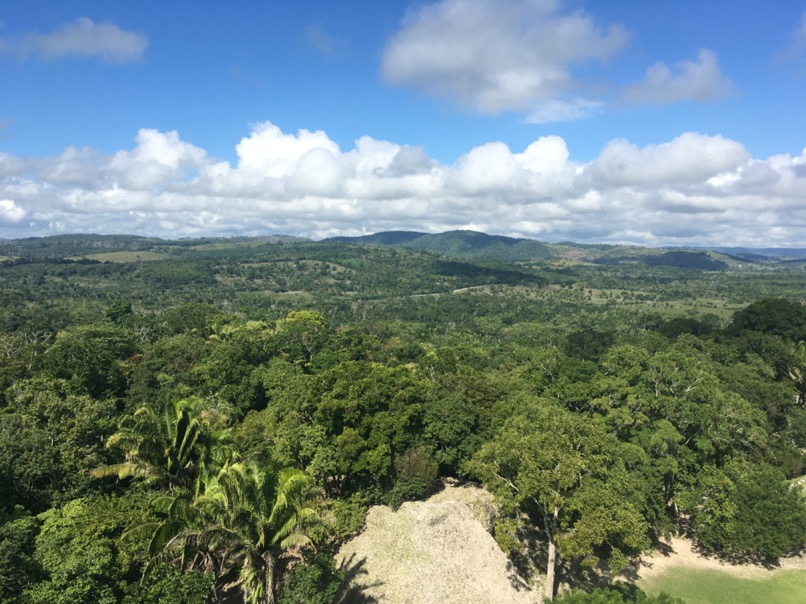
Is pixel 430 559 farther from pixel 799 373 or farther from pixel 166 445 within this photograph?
pixel 799 373

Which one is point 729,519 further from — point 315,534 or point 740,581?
point 315,534

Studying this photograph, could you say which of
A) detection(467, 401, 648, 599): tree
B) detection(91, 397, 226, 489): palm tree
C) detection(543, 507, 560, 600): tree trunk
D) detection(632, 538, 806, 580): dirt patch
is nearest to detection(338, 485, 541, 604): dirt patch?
detection(543, 507, 560, 600): tree trunk

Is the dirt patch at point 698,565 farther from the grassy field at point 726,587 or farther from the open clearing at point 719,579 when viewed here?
the grassy field at point 726,587

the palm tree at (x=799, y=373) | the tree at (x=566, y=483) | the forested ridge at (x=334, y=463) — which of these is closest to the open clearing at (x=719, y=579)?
the forested ridge at (x=334, y=463)

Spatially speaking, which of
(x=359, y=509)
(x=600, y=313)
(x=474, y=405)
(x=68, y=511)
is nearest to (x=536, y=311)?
(x=600, y=313)

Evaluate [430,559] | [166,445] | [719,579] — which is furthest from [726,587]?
[166,445]

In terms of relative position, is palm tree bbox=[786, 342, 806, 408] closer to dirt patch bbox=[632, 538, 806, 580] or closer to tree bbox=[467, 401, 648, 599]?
dirt patch bbox=[632, 538, 806, 580]
